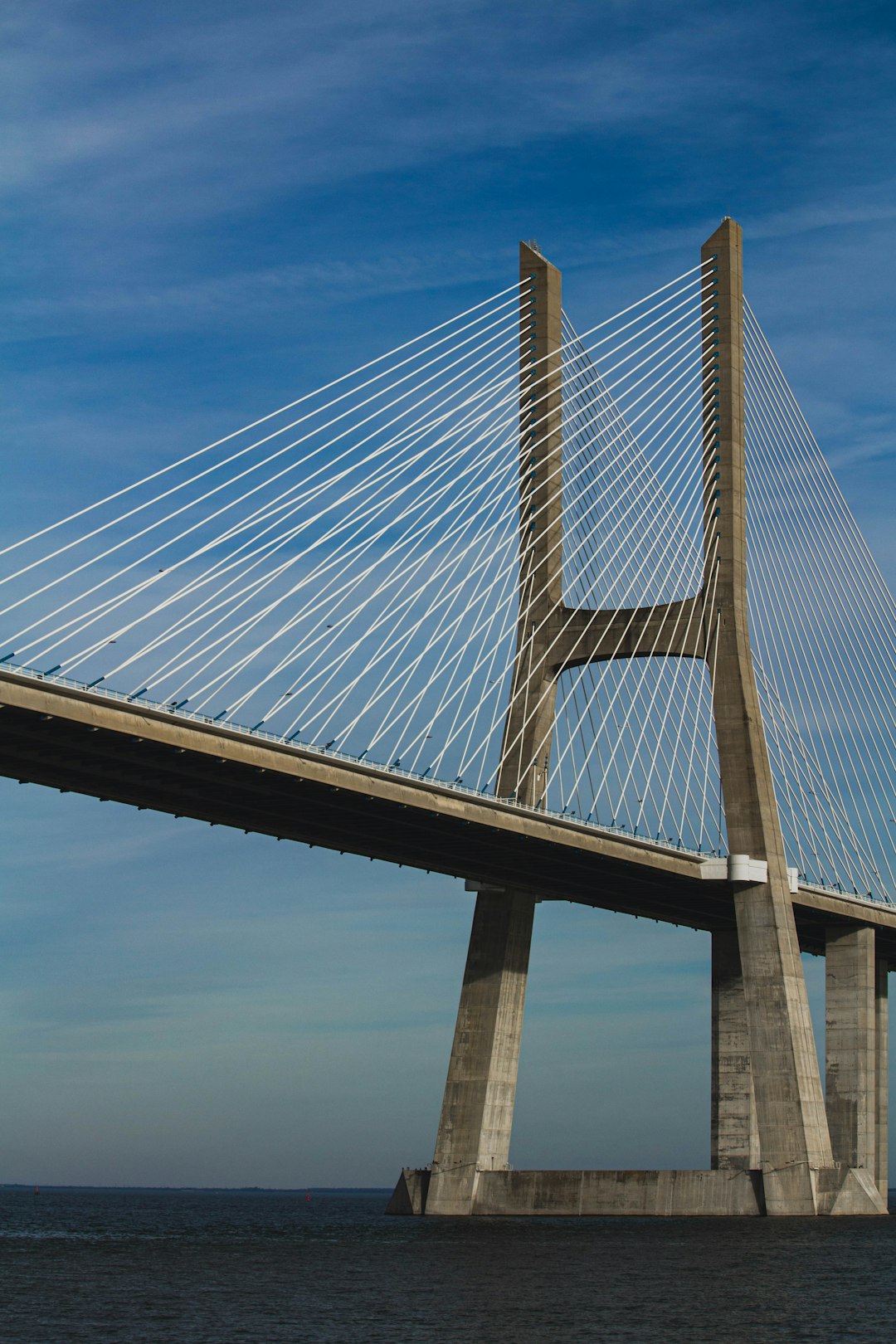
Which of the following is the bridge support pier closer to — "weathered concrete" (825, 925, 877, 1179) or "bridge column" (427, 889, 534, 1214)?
"weathered concrete" (825, 925, 877, 1179)

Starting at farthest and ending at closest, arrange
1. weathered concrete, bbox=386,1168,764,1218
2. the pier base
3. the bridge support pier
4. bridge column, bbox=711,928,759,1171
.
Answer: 1. the bridge support pier
2. bridge column, bbox=711,928,759,1171
3. weathered concrete, bbox=386,1168,764,1218
4. the pier base

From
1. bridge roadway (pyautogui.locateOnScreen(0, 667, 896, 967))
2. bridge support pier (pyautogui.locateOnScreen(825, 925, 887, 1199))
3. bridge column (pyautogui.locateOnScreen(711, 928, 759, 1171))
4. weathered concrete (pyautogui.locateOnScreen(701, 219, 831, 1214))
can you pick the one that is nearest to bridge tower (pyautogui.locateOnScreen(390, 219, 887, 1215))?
weathered concrete (pyautogui.locateOnScreen(701, 219, 831, 1214))

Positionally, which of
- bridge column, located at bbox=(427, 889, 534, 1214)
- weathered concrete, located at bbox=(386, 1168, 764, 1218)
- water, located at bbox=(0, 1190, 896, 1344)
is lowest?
water, located at bbox=(0, 1190, 896, 1344)

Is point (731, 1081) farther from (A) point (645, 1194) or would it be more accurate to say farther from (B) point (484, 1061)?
(B) point (484, 1061)

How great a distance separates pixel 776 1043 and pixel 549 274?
2580 cm

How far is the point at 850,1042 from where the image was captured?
68.6 meters

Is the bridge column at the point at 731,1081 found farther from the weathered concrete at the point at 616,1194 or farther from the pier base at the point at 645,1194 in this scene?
the weathered concrete at the point at 616,1194

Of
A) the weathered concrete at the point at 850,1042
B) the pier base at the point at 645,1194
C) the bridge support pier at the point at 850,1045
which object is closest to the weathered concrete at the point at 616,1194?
the pier base at the point at 645,1194

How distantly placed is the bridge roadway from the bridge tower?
89.6 inches

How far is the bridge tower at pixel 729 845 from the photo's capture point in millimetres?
56062

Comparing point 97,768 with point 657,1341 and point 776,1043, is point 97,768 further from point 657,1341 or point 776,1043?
point 776,1043

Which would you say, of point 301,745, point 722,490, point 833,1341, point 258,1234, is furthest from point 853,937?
point 833,1341

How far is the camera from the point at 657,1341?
100 feet

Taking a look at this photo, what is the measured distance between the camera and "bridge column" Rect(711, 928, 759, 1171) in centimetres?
6475
